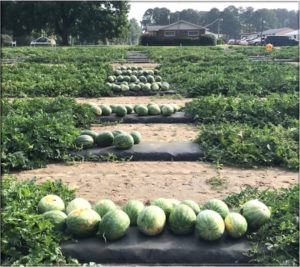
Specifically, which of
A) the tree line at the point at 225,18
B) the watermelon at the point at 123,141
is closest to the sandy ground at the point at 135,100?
the watermelon at the point at 123,141

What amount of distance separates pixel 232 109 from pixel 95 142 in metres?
3.48

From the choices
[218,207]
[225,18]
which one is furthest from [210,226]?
[225,18]

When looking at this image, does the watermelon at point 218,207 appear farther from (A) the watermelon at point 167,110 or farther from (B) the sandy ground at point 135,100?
(B) the sandy ground at point 135,100

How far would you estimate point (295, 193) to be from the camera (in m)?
4.54

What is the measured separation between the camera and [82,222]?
4.09 m

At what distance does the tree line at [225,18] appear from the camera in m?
121

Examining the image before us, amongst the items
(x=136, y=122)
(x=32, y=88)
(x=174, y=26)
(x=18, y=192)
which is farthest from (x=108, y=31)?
(x=18, y=192)

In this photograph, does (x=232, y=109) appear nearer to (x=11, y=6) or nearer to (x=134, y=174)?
(x=134, y=174)

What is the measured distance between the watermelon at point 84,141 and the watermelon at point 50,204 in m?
2.94

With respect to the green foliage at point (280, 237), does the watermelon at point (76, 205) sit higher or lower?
higher

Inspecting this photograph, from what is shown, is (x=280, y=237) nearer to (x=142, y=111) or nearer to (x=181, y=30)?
(x=142, y=111)

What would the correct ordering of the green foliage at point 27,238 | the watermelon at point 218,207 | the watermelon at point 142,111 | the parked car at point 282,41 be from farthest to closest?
the parked car at point 282,41 < the watermelon at point 142,111 < the watermelon at point 218,207 < the green foliage at point 27,238

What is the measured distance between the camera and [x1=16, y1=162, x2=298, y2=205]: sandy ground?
569 cm

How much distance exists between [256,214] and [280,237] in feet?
→ 1.24
